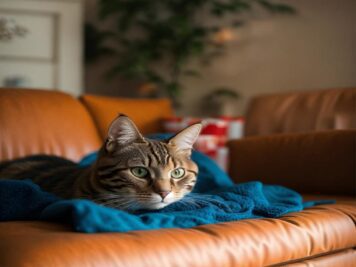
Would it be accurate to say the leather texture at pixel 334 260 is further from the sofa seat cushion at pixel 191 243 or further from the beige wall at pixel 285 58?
the beige wall at pixel 285 58

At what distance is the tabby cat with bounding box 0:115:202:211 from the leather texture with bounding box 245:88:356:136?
0.98m

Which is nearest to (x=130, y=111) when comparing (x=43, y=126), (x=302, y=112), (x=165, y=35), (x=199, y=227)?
(x=43, y=126)

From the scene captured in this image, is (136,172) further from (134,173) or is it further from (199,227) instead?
(199,227)

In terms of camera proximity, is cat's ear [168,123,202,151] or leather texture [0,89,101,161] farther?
leather texture [0,89,101,161]

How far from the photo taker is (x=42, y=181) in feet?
4.80

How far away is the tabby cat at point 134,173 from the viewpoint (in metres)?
1.18

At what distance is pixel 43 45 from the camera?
3.01 meters

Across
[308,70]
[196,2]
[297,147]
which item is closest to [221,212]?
[297,147]

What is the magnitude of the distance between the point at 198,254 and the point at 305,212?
478 millimetres

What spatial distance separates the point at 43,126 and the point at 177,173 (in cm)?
83

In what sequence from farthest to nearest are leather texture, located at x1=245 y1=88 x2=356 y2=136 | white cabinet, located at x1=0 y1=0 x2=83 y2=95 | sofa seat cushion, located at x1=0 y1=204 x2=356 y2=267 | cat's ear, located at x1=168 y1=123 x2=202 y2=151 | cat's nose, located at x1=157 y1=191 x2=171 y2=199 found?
white cabinet, located at x1=0 y1=0 x2=83 y2=95 → leather texture, located at x1=245 y1=88 x2=356 y2=136 → cat's ear, located at x1=168 y1=123 x2=202 y2=151 → cat's nose, located at x1=157 y1=191 x2=171 y2=199 → sofa seat cushion, located at x1=0 y1=204 x2=356 y2=267

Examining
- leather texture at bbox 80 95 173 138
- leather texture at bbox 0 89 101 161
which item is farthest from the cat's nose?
leather texture at bbox 80 95 173 138

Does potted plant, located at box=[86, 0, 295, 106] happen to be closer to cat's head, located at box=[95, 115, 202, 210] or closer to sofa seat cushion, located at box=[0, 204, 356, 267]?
cat's head, located at box=[95, 115, 202, 210]

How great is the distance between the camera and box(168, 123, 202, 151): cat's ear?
4.46 ft
